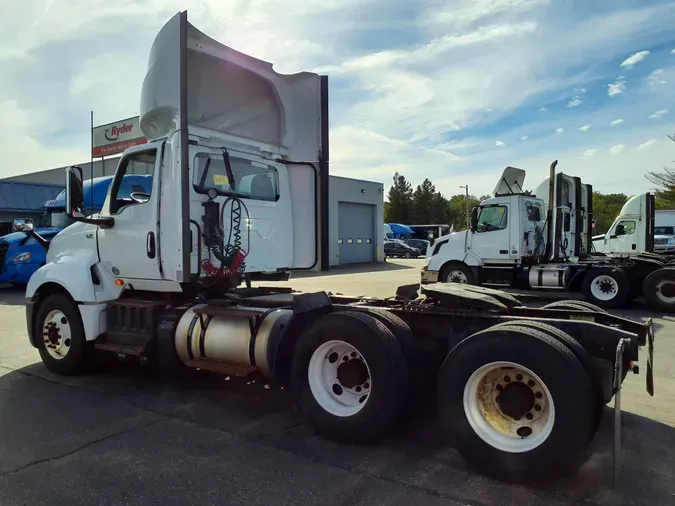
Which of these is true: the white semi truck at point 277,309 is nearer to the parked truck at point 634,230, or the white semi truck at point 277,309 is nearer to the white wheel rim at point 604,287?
the white wheel rim at point 604,287

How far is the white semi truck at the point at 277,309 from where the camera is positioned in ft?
11.3

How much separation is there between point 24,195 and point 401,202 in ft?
175

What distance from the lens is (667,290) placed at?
11375 millimetres

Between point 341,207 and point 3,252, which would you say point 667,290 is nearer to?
point 3,252

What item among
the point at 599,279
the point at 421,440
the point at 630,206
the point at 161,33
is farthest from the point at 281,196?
the point at 630,206

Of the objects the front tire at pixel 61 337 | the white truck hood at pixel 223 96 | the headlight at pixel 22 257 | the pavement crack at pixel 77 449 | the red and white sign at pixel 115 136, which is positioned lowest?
the pavement crack at pixel 77 449

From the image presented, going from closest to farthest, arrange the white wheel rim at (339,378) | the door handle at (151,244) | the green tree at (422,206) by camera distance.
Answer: the white wheel rim at (339,378) → the door handle at (151,244) → the green tree at (422,206)

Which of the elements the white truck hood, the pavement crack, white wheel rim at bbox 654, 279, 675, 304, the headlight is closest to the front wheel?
white wheel rim at bbox 654, 279, 675, 304

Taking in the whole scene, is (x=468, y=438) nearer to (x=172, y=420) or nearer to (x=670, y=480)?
(x=670, y=480)

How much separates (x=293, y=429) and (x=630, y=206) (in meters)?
17.6

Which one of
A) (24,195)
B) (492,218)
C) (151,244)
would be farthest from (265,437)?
(24,195)

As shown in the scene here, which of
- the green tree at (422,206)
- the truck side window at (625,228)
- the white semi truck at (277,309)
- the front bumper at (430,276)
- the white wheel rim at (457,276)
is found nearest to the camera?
the white semi truck at (277,309)

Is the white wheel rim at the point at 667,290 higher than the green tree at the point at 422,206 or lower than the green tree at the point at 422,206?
lower

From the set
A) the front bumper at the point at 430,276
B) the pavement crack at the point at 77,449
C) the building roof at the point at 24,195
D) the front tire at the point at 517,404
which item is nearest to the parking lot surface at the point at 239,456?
the pavement crack at the point at 77,449
